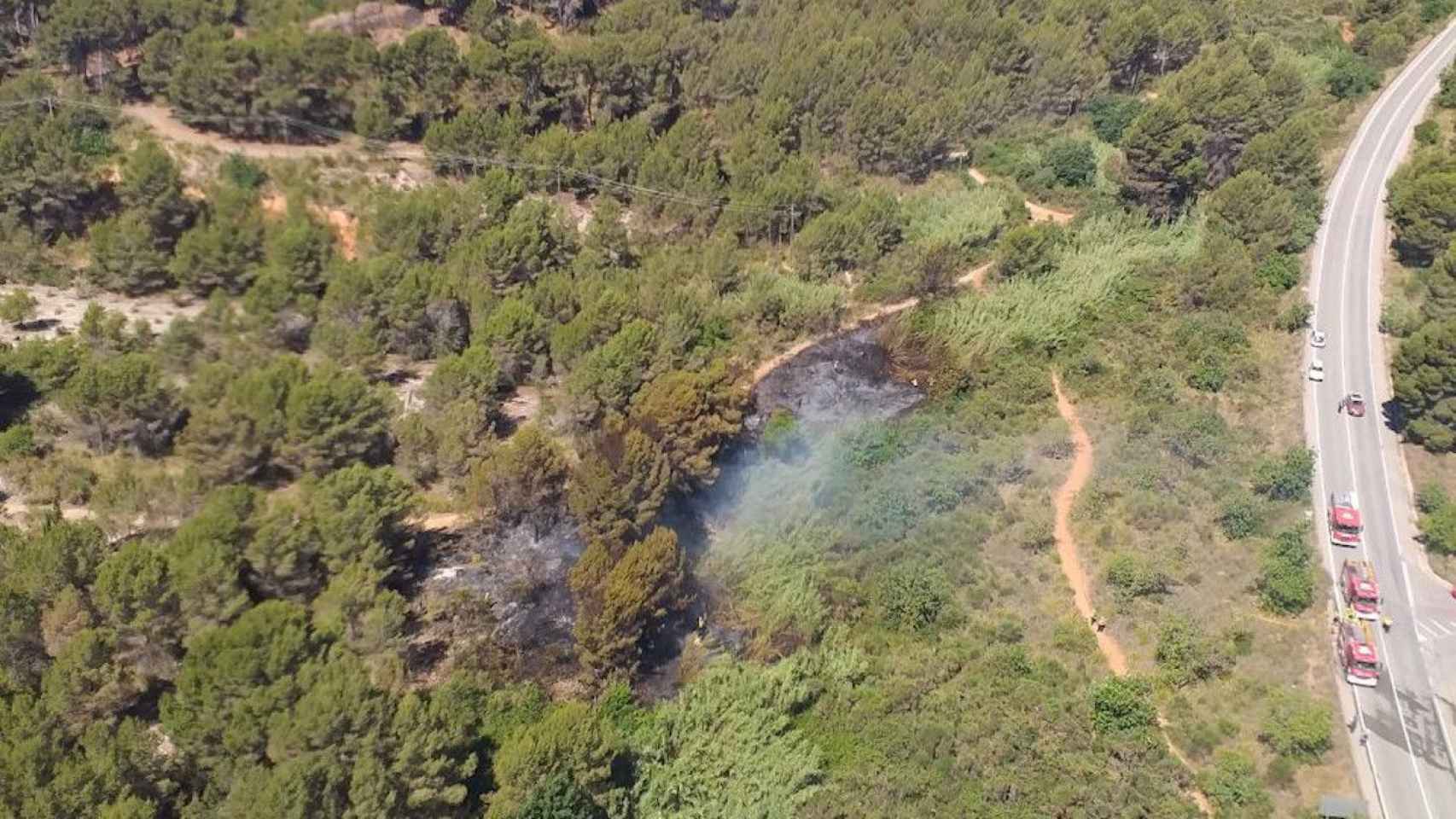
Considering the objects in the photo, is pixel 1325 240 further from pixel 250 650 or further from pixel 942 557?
pixel 250 650

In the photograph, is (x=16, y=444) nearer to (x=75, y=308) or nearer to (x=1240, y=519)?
(x=75, y=308)

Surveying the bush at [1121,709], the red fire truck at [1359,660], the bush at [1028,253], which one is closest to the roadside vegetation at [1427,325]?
the red fire truck at [1359,660]

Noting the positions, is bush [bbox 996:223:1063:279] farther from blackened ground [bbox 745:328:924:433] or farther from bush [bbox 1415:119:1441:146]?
bush [bbox 1415:119:1441:146]

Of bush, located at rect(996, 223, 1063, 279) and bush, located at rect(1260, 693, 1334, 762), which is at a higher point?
bush, located at rect(996, 223, 1063, 279)

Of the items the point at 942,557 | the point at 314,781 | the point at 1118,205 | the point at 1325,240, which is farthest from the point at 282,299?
the point at 1325,240

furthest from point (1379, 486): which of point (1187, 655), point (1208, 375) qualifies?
point (1187, 655)

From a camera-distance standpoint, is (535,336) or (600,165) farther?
(600,165)

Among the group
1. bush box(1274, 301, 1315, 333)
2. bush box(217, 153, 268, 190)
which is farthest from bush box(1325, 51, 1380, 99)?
bush box(217, 153, 268, 190)
